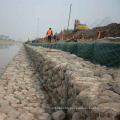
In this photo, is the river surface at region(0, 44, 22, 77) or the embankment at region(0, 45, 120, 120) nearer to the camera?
the embankment at region(0, 45, 120, 120)

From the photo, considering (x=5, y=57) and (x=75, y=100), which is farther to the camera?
(x=5, y=57)

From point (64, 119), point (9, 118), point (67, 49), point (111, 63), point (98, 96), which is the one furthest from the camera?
point (67, 49)

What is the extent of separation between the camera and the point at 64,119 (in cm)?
182

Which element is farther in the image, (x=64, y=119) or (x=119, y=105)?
(x=64, y=119)

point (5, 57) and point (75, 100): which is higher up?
point (75, 100)

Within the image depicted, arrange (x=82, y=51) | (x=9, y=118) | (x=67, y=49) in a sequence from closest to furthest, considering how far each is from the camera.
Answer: (x=9, y=118), (x=82, y=51), (x=67, y=49)

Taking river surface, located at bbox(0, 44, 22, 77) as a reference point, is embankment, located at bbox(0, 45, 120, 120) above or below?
above

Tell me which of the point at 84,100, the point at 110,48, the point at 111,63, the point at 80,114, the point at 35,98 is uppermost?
the point at 110,48

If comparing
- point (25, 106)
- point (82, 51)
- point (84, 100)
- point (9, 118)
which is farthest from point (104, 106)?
point (82, 51)

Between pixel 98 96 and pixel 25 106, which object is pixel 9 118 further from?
pixel 98 96

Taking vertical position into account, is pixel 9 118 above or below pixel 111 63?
below

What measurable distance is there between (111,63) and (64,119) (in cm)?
181

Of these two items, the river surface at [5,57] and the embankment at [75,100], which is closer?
the embankment at [75,100]

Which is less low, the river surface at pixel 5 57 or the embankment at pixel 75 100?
the embankment at pixel 75 100
